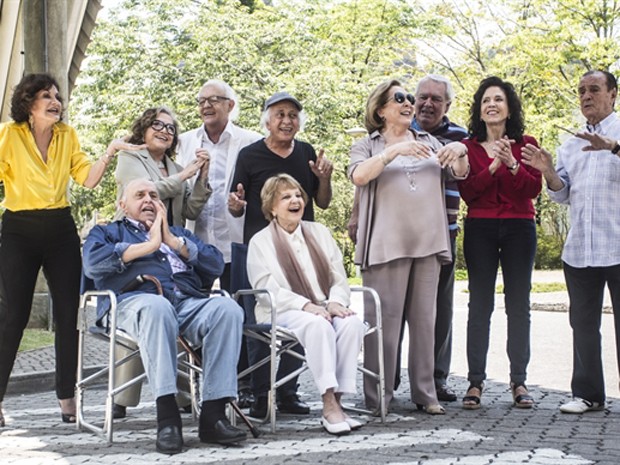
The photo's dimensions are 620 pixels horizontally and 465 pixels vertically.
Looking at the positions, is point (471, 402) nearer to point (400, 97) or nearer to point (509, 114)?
point (509, 114)

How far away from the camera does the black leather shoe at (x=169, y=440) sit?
5.07 meters

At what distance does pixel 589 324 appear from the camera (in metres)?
6.45

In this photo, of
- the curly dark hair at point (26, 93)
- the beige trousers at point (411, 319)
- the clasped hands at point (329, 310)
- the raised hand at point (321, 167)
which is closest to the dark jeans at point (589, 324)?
the beige trousers at point (411, 319)

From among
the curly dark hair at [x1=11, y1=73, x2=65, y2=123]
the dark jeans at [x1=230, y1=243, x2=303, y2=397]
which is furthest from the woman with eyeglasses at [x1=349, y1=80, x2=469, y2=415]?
the curly dark hair at [x1=11, y1=73, x2=65, y2=123]

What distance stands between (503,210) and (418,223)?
624 millimetres

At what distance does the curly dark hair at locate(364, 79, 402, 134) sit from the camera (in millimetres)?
6488

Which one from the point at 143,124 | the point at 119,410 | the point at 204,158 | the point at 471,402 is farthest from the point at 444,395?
the point at 143,124

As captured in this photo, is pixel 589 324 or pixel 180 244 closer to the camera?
pixel 180 244

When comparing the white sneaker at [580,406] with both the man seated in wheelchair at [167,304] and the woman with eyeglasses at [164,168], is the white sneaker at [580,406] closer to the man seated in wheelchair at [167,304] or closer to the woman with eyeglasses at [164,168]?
the man seated in wheelchair at [167,304]

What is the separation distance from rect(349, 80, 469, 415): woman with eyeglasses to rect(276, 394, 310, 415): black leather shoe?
42 cm

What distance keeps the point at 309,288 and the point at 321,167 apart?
0.84 m

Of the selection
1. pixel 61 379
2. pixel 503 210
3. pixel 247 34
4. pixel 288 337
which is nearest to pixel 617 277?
pixel 503 210

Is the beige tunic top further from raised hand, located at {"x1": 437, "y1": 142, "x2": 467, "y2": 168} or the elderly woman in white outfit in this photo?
the elderly woman in white outfit

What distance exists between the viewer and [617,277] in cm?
631
